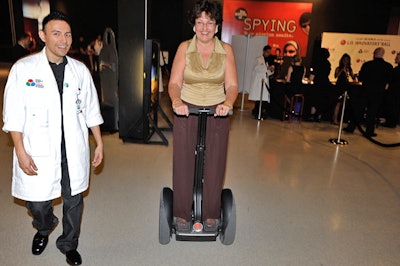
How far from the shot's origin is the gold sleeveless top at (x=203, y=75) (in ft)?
8.25

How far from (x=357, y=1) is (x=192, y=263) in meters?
11.5

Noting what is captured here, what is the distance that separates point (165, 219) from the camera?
2.71 meters

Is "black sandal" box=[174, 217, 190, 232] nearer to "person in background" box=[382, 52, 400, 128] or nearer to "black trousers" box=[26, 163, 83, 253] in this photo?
"black trousers" box=[26, 163, 83, 253]

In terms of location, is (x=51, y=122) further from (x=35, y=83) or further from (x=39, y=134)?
(x=35, y=83)

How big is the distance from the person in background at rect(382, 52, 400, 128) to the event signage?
5143 mm

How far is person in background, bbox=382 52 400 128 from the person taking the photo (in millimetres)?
7248

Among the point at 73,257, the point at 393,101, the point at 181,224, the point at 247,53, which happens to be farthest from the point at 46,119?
the point at 393,101

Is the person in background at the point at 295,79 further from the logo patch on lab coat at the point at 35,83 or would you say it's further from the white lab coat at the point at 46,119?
the logo patch on lab coat at the point at 35,83

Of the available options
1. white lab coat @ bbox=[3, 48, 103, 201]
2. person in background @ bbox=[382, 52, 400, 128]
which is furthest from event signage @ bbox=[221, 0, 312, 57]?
white lab coat @ bbox=[3, 48, 103, 201]

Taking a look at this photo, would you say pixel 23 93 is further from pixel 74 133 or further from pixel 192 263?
pixel 192 263

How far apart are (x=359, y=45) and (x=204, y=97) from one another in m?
8.37

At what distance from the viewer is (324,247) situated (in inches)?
115

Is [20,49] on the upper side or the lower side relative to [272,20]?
lower

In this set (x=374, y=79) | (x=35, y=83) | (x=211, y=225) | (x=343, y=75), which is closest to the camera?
(x=35, y=83)
